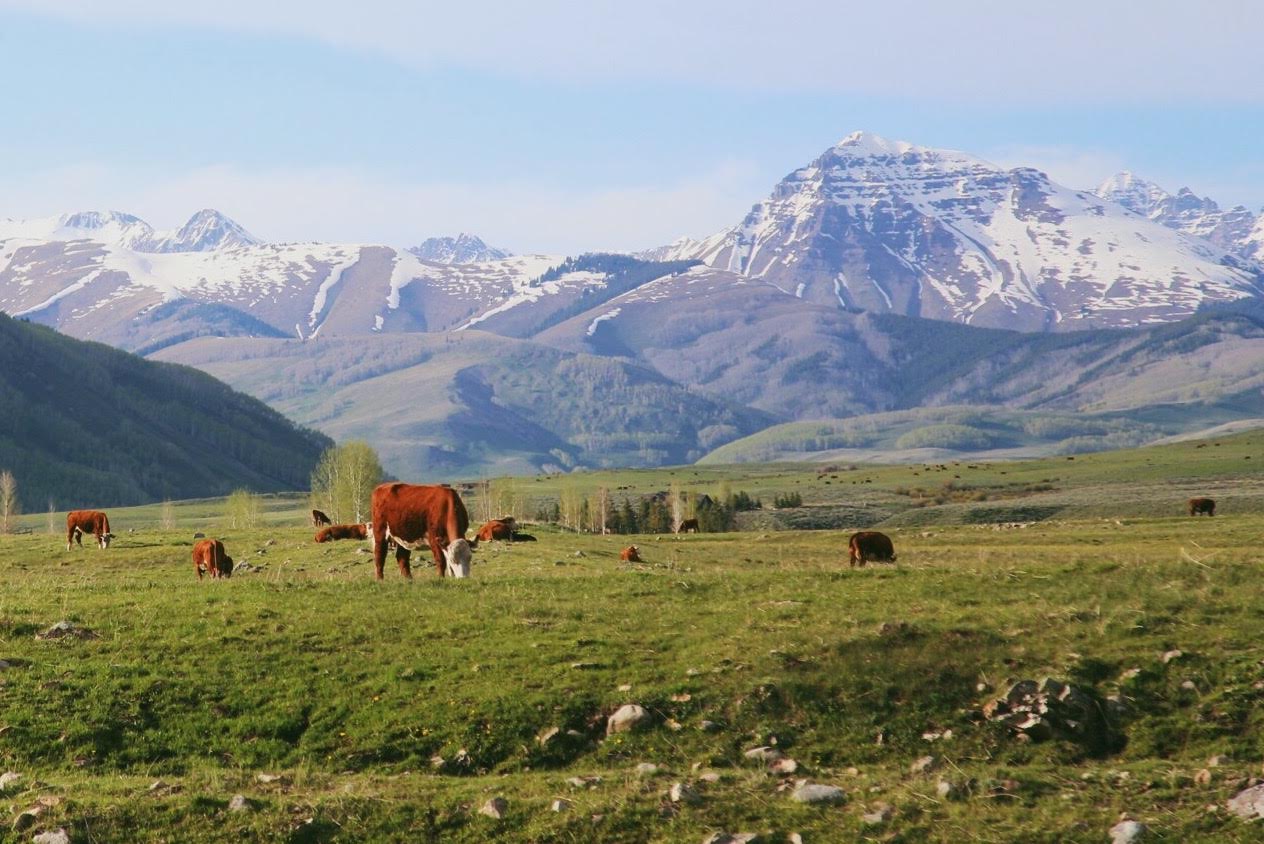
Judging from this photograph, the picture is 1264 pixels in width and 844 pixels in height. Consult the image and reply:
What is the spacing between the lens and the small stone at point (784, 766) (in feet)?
64.7

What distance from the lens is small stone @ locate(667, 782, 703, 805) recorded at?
1805 centimetres

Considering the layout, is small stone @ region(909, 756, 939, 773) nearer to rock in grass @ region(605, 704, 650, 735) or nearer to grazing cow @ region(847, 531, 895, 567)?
rock in grass @ region(605, 704, 650, 735)

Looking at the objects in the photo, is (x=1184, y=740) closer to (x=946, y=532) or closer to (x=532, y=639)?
(x=532, y=639)

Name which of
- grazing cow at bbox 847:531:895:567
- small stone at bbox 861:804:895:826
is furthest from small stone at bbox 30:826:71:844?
grazing cow at bbox 847:531:895:567

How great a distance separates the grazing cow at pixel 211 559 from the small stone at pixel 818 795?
30.3 meters

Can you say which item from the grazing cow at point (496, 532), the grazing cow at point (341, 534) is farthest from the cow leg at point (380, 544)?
A: the grazing cow at point (496, 532)

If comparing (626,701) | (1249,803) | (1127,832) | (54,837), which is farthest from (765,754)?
(54,837)

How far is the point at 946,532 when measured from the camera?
82.9 metres

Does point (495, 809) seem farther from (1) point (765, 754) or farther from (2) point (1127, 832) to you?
(2) point (1127, 832)

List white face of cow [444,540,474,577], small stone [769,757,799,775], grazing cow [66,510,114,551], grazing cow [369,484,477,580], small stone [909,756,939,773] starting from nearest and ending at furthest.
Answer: small stone [769,757,799,775] < small stone [909,756,939,773] < white face of cow [444,540,474,577] < grazing cow [369,484,477,580] < grazing cow [66,510,114,551]

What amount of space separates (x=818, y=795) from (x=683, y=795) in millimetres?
1945

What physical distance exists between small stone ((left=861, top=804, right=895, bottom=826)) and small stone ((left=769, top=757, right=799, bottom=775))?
205 centimetres

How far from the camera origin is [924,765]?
20109 millimetres

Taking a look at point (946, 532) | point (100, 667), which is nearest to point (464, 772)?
point (100, 667)
